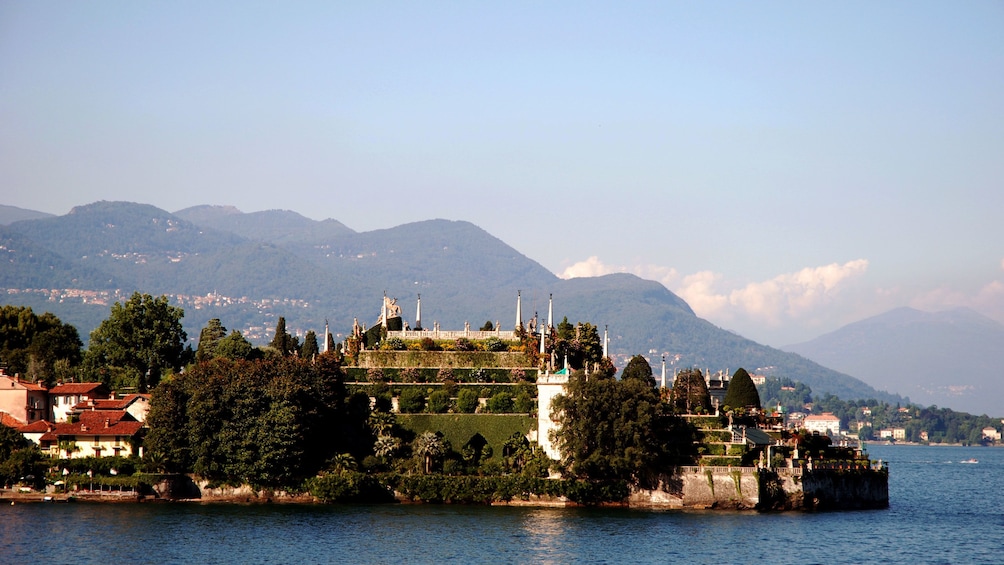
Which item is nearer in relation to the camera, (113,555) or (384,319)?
(113,555)

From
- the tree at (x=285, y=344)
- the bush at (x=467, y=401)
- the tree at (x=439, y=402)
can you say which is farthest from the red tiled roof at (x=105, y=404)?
the bush at (x=467, y=401)

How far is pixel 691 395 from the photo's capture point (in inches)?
4530

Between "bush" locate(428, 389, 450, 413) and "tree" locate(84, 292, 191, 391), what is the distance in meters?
34.1

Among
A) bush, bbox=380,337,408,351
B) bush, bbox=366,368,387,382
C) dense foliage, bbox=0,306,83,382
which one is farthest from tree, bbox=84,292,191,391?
bush, bbox=366,368,387,382

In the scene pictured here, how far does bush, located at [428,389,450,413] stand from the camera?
10669 cm

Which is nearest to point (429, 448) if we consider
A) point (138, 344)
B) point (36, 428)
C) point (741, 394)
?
point (36, 428)

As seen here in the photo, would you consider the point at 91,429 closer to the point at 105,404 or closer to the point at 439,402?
the point at 105,404

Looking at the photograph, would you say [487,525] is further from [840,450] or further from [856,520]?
[840,450]

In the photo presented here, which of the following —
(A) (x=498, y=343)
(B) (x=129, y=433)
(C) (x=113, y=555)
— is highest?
(A) (x=498, y=343)

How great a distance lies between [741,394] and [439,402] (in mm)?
32003

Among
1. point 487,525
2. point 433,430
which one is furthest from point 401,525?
point 433,430

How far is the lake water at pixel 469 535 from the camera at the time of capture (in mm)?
75312

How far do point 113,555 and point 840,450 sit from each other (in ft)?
208

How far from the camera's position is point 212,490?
9931cm
